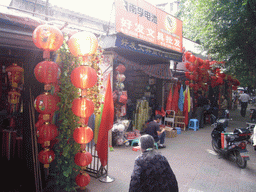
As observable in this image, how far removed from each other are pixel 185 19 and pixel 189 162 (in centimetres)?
2184

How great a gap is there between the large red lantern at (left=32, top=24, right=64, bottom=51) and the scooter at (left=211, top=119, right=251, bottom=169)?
18.7 feet

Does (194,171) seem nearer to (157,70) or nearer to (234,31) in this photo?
(157,70)

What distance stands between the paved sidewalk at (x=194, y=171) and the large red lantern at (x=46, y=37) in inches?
123

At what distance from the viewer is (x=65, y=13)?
15305 millimetres

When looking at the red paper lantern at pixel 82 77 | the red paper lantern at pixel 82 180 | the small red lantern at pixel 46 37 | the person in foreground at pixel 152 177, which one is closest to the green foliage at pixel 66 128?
the red paper lantern at pixel 82 180

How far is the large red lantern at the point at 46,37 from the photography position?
11.0 feet

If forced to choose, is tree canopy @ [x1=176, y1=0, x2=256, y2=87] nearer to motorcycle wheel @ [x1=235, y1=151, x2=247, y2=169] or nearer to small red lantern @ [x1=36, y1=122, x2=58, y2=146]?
motorcycle wheel @ [x1=235, y1=151, x2=247, y2=169]

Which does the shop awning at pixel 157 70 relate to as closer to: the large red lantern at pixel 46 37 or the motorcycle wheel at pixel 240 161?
the motorcycle wheel at pixel 240 161

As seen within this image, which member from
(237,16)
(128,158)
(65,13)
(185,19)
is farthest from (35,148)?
(185,19)

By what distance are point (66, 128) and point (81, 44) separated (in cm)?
171

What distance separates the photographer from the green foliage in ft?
12.8

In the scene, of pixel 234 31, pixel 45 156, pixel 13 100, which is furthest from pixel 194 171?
pixel 234 31

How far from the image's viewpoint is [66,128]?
3986 mm

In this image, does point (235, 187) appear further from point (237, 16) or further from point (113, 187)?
point (237, 16)
